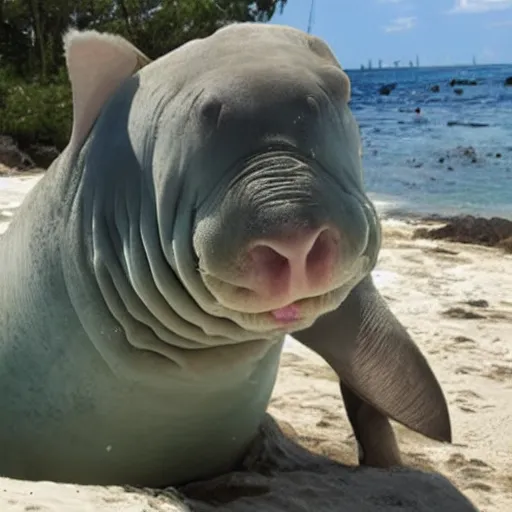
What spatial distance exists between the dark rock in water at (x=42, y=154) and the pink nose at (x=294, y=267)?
55.6 feet

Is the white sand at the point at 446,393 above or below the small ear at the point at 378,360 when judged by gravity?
below

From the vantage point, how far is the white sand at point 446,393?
2.87 m

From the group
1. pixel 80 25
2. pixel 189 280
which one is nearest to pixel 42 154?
pixel 80 25

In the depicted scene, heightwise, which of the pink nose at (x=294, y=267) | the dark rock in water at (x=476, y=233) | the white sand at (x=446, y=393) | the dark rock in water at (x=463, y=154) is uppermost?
the pink nose at (x=294, y=267)

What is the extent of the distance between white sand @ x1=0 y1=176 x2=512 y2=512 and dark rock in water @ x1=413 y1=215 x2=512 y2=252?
5.12 feet

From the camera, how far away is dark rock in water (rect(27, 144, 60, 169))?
19062mm

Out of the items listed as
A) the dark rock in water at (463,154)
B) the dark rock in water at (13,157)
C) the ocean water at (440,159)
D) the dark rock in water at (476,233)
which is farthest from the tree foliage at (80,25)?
the dark rock in water at (476,233)

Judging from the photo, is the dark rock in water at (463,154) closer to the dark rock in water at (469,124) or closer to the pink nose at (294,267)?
the dark rock in water at (469,124)

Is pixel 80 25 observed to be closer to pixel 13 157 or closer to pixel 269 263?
pixel 13 157

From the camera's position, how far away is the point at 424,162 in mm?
24594

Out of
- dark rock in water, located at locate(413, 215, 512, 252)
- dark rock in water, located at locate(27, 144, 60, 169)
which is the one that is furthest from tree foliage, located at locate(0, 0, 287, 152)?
dark rock in water, located at locate(413, 215, 512, 252)

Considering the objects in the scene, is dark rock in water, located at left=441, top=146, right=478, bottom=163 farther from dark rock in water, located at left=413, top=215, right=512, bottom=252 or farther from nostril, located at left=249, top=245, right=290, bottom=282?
nostril, located at left=249, top=245, right=290, bottom=282

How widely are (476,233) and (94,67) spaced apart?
7.80 metres

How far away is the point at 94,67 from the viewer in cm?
315
